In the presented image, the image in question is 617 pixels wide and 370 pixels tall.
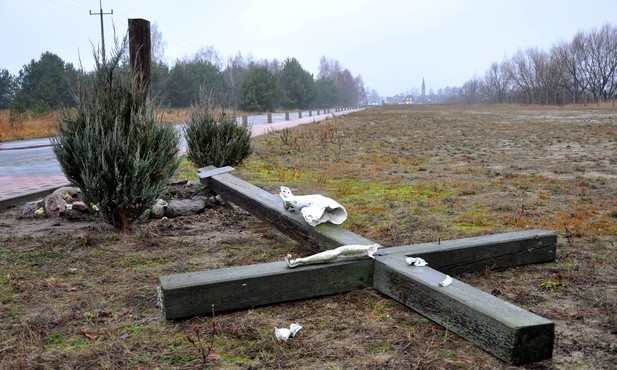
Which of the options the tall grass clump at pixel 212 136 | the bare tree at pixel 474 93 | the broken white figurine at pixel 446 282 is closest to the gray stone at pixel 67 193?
the tall grass clump at pixel 212 136

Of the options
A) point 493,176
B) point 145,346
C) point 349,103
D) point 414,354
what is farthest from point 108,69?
point 349,103

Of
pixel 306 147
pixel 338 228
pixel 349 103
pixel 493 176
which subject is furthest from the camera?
pixel 349 103

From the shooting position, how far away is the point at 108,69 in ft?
17.5

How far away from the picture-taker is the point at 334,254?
317 cm

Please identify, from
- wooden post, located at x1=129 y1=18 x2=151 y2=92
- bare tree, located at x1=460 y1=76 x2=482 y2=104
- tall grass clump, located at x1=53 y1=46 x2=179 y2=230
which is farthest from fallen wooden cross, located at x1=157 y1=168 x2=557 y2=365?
bare tree, located at x1=460 y1=76 x2=482 y2=104

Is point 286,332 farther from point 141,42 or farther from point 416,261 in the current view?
point 141,42

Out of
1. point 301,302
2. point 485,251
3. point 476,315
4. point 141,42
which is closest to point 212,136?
point 141,42

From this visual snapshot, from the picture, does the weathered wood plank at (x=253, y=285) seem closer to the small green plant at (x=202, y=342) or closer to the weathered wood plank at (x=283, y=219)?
the small green plant at (x=202, y=342)

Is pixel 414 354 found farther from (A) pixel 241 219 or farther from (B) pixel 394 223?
(A) pixel 241 219

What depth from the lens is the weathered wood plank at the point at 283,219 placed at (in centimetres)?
369

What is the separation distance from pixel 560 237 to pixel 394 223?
1.42 meters

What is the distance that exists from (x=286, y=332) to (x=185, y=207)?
3.70 metres

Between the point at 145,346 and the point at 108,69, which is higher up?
the point at 108,69

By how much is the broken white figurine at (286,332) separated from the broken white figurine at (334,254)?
0.41 metres
